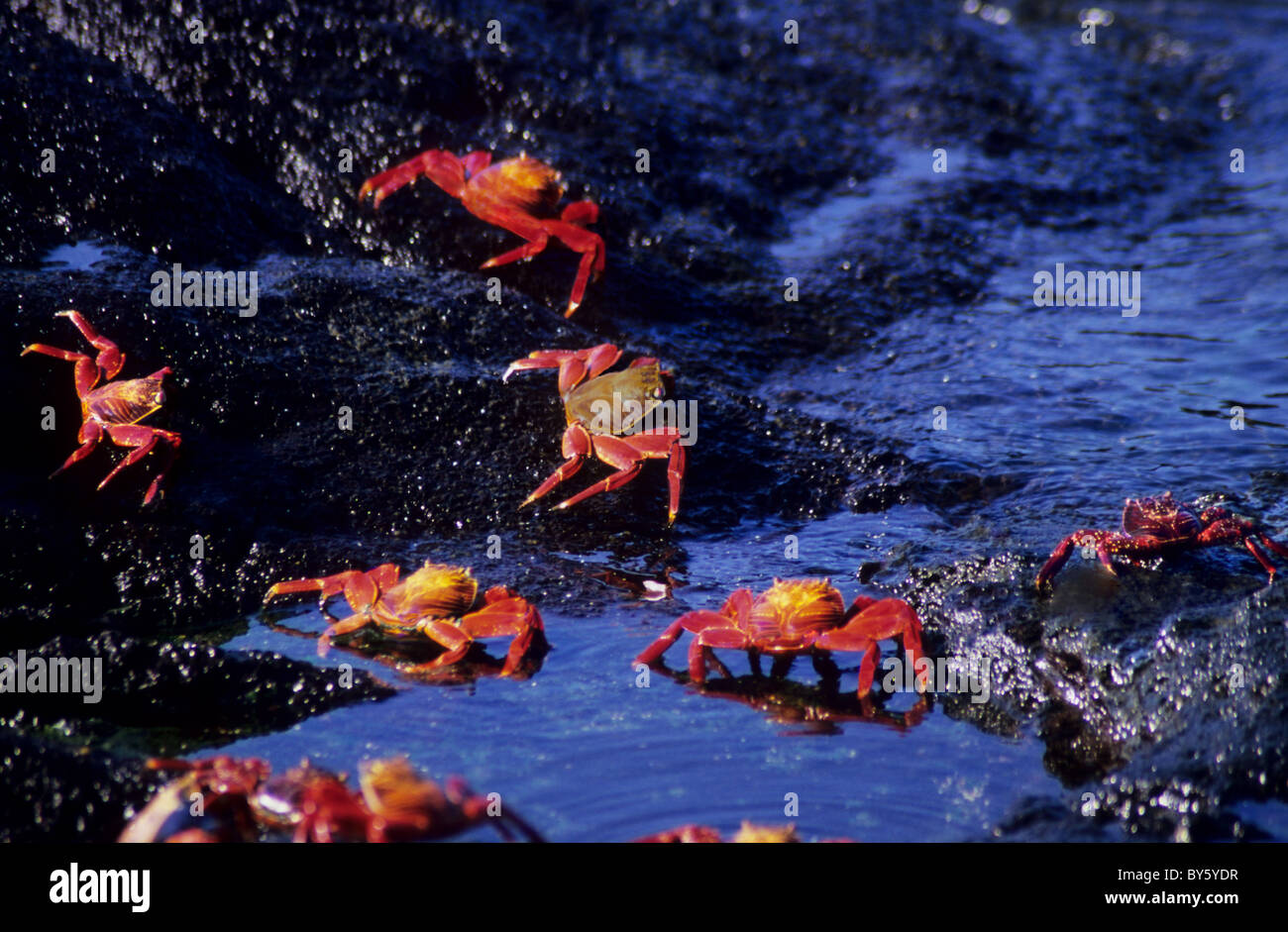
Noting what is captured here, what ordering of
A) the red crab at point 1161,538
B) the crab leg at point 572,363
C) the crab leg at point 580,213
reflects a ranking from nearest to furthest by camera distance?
1. the red crab at point 1161,538
2. the crab leg at point 572,363
3. the crab leg at point 580,213

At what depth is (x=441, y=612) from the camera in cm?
442

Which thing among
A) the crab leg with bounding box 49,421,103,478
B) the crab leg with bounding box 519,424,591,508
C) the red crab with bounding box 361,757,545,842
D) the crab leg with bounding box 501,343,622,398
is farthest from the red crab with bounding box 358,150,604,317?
the red crab with bounding box 361,757,545,842

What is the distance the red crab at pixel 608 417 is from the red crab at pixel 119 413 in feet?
5.21

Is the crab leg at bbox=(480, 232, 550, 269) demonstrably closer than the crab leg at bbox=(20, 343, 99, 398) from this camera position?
No

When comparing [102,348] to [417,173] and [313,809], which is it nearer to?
[417,173]

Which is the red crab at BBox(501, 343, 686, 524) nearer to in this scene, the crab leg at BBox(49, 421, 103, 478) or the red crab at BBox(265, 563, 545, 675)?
the red crab at BBox(265, 563, 545, 675)

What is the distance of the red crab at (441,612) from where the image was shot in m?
4.34

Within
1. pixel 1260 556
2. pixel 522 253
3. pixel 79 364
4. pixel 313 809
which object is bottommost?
pixel 313 809

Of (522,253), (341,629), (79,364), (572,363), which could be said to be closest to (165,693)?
(341,629)

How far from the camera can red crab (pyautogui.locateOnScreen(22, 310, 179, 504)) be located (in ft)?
16.1

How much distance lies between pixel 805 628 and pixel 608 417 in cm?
159

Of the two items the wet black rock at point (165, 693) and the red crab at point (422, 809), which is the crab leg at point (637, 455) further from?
the red crab at point (422, 809)

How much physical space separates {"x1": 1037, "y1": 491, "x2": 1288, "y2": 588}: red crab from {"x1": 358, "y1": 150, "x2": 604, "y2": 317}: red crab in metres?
3.15

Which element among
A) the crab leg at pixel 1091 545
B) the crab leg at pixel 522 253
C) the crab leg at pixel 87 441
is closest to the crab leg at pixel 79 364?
the crab leg at pixel 87 441
